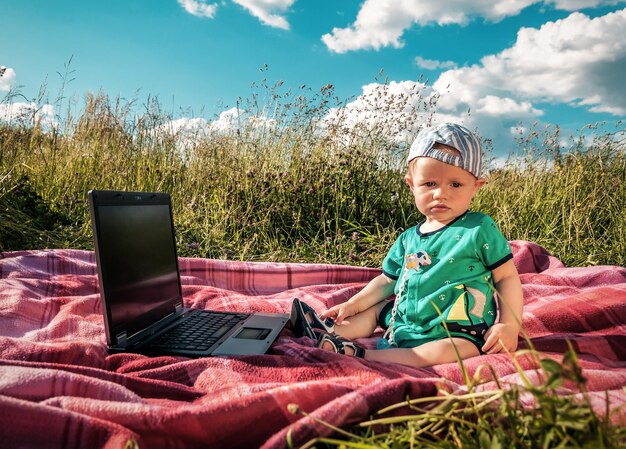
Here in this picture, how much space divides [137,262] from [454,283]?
4.20ft

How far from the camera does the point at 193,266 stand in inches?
119

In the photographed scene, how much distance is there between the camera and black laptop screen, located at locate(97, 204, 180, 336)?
1.69 metres

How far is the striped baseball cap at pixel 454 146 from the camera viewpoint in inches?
72.2

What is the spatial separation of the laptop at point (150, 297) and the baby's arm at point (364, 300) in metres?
0.25

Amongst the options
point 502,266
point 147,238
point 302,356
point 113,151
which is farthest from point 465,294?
point 113,151

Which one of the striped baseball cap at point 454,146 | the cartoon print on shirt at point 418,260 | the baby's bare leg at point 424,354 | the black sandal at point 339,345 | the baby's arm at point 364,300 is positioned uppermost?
the striped baseball cap at point 454,146

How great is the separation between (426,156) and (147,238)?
1216 millimetres

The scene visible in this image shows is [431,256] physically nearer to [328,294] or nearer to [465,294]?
[465,294]

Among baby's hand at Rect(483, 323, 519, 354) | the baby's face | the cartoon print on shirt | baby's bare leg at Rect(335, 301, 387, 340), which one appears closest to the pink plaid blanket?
baby's hand at Rect(483, 323, 519, 354)

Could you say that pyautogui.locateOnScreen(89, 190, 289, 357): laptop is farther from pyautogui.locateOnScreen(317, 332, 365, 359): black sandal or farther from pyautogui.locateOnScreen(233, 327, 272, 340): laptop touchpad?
pyautogui.locateOnScreen(317, 332, 365, 359): black sandal

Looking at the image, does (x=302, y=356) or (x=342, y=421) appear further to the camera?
(x=302, y=356)

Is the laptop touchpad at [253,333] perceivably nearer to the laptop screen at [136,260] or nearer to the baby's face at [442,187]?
the laptop screen at [136,260]

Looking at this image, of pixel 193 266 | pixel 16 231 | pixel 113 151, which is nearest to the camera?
pixel 193 266

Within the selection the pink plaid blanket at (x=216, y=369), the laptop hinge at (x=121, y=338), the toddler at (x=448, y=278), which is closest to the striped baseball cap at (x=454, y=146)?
the toddler at (x=448, y=278)
